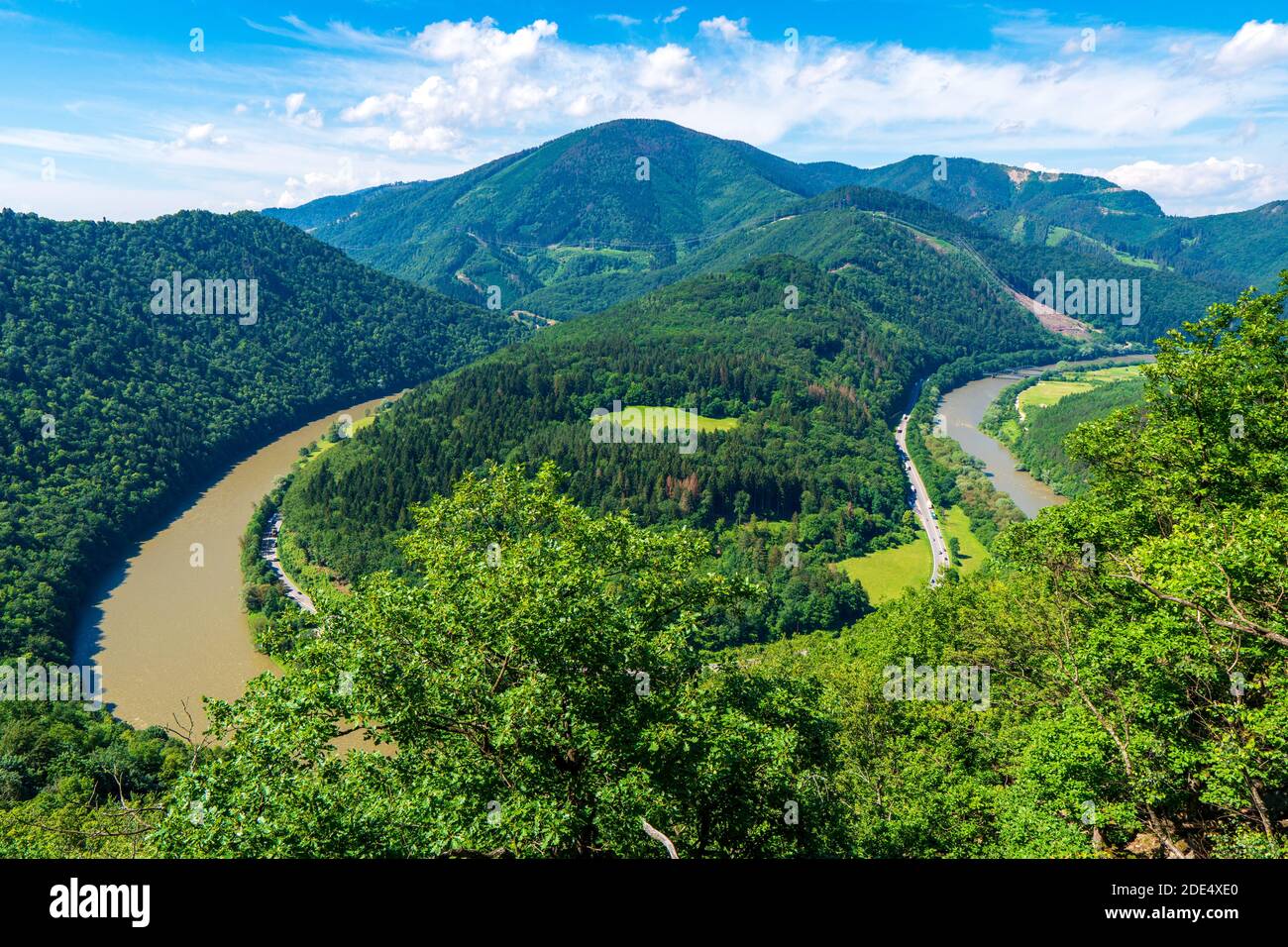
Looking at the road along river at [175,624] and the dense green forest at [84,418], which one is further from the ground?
the dense green forest at [84,418]

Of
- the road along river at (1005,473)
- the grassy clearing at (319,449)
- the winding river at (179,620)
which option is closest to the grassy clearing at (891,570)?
the road along river at (1005,473)

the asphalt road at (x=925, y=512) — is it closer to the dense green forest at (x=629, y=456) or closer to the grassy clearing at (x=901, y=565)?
the grassy clearing at (x=901, y=565)


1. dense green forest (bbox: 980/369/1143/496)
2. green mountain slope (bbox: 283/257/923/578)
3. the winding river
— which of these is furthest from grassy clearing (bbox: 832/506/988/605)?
dense green forest (bbox: 980/369/1143/496)

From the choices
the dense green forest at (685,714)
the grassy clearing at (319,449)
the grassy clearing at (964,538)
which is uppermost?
the grassy clearing at (319,449)

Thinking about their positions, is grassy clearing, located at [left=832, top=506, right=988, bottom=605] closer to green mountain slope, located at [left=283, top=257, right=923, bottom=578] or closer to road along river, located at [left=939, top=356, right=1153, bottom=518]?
green mountain slope, located at [left=283, top=257, right=923, bottom=578]

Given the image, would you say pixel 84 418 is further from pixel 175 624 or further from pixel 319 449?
pixel 175 624
